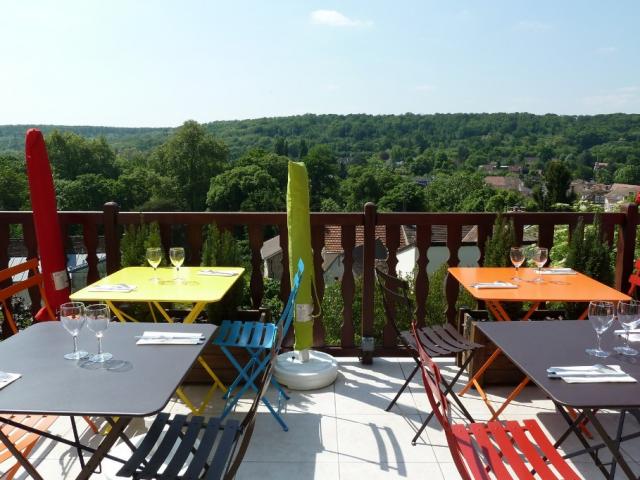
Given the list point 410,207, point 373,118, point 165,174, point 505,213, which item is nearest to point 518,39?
point 505,213

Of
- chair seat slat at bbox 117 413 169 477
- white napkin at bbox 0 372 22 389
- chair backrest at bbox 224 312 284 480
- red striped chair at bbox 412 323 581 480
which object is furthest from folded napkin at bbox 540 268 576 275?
white napkin at bbox 0 372 22 389

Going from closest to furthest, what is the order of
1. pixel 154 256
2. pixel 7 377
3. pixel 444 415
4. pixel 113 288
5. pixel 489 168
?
pixel 444 415 → pixel 7 377 → pixel 113 288 → pixel 154 256 → pixel 489 168

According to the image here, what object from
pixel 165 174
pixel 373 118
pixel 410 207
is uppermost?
pixel 373 118

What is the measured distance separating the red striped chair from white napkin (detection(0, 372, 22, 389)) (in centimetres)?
145

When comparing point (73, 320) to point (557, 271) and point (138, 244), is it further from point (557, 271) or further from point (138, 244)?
point (557, 271)

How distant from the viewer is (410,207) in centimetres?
5250

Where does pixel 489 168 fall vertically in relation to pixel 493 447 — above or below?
below

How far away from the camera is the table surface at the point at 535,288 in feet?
10.1

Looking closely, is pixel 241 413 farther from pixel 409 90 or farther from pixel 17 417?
pixel 409 90

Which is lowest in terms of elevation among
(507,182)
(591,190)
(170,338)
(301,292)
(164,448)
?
(591,190)

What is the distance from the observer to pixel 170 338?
2.30m

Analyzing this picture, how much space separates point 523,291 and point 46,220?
3176mm

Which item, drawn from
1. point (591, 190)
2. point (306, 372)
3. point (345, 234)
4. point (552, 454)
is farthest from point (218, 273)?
point (591, 190)

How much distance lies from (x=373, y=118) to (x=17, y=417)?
2792 inches
